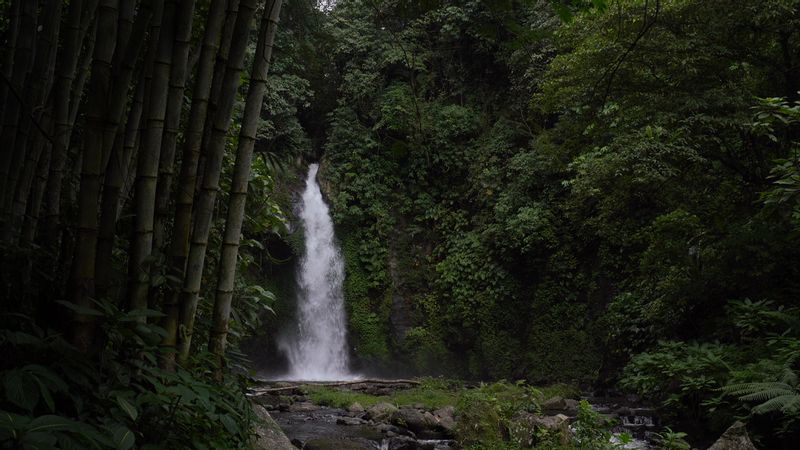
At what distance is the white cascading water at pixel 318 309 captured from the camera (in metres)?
15.2

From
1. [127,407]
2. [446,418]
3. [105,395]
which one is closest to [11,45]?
[105,395]

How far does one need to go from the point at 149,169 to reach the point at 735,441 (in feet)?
15.6

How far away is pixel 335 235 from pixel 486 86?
20.3ft

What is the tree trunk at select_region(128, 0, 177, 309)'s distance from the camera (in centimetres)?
242

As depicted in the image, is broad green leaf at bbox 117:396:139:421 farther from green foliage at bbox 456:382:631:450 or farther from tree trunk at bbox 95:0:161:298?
green foliage at bbox 456:382:631:450

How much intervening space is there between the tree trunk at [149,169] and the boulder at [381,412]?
7123 mm

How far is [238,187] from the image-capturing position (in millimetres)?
2854

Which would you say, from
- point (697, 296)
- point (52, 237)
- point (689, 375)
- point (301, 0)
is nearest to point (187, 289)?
point (52, 237)

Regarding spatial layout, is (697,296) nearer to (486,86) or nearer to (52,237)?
(52,237)

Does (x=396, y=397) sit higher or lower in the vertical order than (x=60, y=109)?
lower

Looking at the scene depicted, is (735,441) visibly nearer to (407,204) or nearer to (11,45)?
(11,45)

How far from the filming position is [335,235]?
16.5m

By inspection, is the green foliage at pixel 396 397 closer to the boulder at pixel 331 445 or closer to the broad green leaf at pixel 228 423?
the boulder at pixel 331 445

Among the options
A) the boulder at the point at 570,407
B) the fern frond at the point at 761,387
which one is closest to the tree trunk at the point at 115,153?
the fern frond at the point at 761,387
